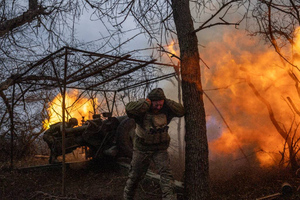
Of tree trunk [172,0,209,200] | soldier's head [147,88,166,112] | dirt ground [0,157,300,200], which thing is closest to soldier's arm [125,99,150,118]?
soldier's head [147,88,166,112]

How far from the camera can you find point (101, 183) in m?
6.81

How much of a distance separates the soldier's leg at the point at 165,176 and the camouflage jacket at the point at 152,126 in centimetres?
17

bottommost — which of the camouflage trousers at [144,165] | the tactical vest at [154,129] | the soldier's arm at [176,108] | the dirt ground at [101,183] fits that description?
the dirt ground at [101,183]

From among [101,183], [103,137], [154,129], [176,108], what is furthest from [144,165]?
[103,137]

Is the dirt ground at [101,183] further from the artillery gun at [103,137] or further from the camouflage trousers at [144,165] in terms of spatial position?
the camouflage trousers at [144,165]

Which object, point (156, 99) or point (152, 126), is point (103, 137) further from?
point (156, 99)

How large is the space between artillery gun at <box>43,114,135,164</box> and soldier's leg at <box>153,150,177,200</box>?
3.36 metres

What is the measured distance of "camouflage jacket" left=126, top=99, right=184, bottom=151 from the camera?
4.31 meters

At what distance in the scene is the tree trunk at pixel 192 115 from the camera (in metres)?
4.21

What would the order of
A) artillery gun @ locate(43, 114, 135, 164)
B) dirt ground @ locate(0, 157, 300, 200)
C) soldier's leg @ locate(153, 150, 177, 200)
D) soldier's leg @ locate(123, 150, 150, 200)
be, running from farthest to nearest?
artillery gun @ locate(43, 114, 135, 164)
dirt ground @ locate(0, 157, 300, 200)
soldier's leg @ locate(123, 150, 150, 200)
soldier's leg @ locate(153, 150, 177, 200)

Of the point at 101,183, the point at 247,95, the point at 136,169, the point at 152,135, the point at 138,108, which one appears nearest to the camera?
the point at 138,108

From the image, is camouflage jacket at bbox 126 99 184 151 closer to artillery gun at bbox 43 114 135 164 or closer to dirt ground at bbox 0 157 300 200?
dirt ground at bbox 0 157 300 200

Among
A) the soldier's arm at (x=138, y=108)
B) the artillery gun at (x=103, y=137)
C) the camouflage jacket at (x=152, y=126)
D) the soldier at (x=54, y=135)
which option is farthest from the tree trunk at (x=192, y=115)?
the soldier at (x=54, y=135)

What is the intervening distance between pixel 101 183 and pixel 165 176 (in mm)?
3301
